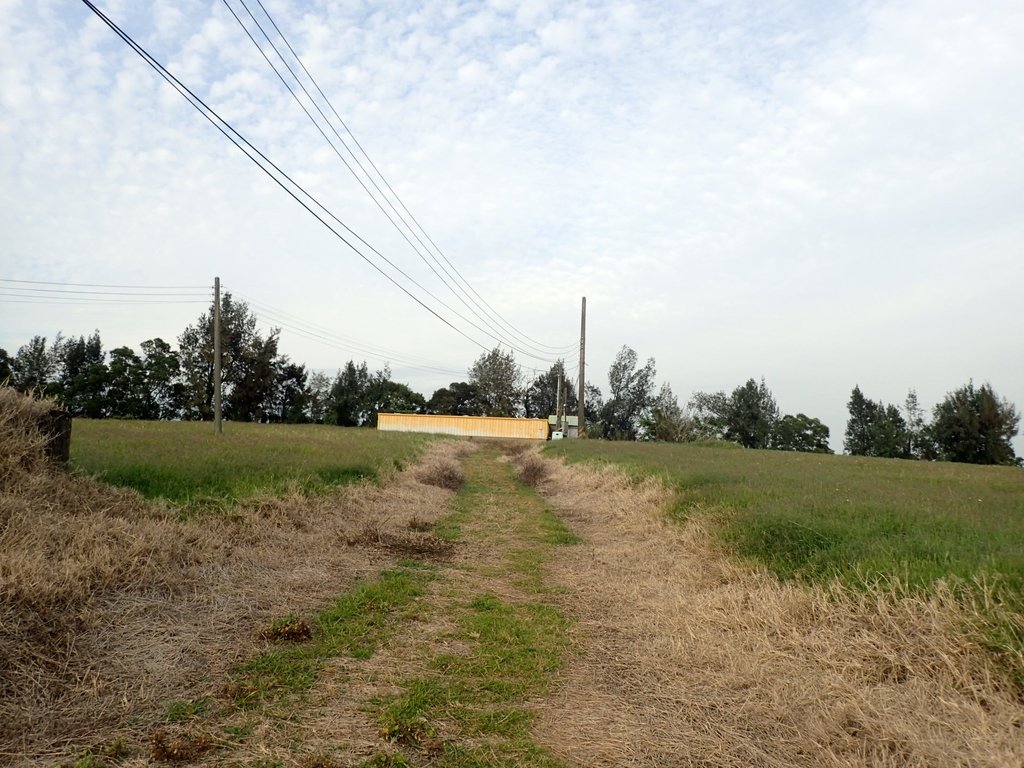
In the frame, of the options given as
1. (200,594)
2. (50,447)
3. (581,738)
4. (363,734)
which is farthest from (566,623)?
(50,447)

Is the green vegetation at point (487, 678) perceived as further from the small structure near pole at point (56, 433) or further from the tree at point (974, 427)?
the tree at point (974, 427)

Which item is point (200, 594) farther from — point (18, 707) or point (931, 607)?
point (931, 607)

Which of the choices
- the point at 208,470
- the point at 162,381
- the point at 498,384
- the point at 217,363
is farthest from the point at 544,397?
the point at 208,470

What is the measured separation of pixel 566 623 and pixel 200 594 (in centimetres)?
335

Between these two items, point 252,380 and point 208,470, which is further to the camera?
point 252,380

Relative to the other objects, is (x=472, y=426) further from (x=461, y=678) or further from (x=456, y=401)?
(x=461, y=678)

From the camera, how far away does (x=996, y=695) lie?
11.9 feet

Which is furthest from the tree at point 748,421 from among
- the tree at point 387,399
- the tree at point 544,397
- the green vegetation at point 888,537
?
the green vegetation at point 888,537

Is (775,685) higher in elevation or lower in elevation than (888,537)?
lower

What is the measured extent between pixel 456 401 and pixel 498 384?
6991mm

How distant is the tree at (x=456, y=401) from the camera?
83125mm

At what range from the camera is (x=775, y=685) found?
4.40 metres

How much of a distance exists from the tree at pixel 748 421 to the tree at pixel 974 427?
17073mm

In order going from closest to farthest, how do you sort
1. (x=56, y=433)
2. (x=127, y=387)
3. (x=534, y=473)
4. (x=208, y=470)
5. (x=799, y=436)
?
(x=56, y=433), (x=208, y=470), (x=534, y=473), (x=127, y=387), (x=799, y=436)
